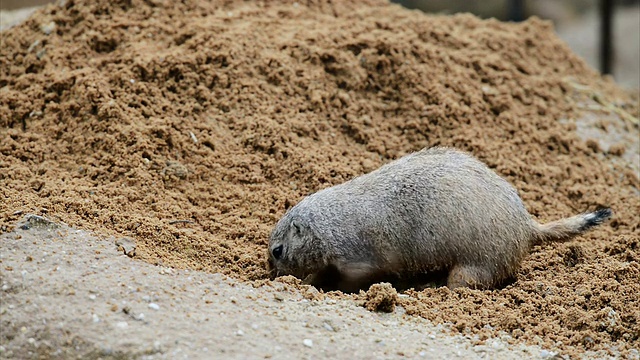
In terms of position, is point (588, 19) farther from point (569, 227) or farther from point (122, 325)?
point (122, 325)

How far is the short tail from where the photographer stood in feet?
16.2

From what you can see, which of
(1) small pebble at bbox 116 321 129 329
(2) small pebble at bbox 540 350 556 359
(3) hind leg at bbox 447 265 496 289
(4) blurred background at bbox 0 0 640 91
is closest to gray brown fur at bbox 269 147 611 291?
(3) hind leg at bbox 447 265 496 289

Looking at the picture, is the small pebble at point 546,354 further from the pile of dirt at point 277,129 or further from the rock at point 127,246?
the rock at point 127,246

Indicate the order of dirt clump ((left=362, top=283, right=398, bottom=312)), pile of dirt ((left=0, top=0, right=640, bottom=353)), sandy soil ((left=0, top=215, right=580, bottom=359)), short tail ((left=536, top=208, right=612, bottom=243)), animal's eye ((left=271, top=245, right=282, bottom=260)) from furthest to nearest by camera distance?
animal's eye ((left=271, top=245, right=282, bottom=260)) → short tail ((left=536, top=208, right=612, bottom=243)) → pile of dirt ((left=0, top=0, right=640, bottom=353)) → dirt clump ((left=362, top=283, right=398, bottom=312)) → sandy soil ((left=0, top=215, right=580, bottom=359))

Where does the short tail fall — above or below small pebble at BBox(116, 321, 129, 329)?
below

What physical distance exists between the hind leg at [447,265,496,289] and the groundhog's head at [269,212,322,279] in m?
0.90

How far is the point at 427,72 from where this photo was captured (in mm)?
6672

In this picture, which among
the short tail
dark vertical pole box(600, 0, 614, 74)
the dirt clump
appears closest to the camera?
the dirt clump

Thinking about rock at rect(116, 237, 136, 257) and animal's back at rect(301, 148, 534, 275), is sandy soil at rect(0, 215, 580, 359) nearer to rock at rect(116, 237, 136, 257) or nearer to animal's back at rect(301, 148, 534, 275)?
rock at rect(116, 237, 136, 257)

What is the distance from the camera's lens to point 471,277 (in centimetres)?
484

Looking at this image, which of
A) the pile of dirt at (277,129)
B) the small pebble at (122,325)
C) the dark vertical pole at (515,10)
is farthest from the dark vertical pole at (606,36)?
the small pebble at (122,325)

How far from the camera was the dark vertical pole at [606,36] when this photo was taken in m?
10.4

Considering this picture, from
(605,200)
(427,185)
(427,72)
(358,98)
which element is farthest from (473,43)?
(427,185)

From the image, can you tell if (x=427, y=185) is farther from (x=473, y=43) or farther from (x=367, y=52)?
(x=473, y=43)
